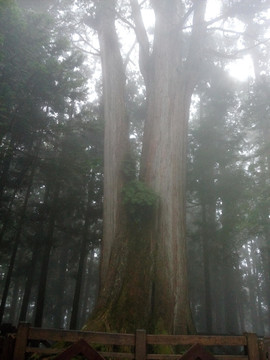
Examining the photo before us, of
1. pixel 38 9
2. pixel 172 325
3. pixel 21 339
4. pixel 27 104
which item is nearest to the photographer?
pixel 21 339

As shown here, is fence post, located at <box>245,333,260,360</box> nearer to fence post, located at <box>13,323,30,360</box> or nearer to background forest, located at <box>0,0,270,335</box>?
fence post, located at <box>13,323,30,360</box>

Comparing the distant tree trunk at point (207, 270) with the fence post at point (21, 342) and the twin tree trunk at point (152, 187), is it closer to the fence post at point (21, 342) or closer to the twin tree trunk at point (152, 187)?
the twin tree trunk at point (152, 187)

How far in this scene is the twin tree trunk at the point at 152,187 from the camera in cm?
645

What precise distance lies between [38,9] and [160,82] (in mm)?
12107

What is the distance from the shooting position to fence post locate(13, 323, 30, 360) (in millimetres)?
4102

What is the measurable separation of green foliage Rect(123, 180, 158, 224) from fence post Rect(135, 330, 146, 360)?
3182 millimetres

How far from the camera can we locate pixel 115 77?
370 inches

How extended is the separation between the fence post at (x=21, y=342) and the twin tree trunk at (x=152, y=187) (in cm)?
214

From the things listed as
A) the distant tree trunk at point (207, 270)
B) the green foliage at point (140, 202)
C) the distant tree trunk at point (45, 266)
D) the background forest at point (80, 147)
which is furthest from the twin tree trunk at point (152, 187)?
the distant tree trunk at point (207, 270)

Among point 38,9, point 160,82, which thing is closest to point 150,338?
point 160,82

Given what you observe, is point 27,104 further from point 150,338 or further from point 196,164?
point 150,338

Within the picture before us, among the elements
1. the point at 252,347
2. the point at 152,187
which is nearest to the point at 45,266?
the point at 152,187

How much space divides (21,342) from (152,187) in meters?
4.46

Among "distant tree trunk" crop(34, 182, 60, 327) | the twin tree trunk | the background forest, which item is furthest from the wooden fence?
"distant tree trunk" crop(34, 182, 60, 327)
